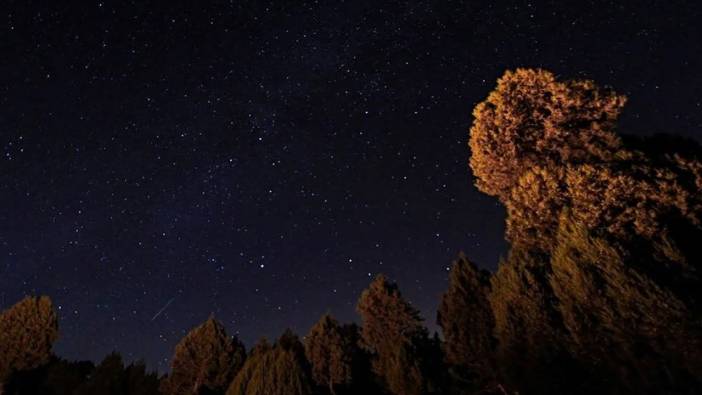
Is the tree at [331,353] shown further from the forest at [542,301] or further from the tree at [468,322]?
the tree at [468,322]

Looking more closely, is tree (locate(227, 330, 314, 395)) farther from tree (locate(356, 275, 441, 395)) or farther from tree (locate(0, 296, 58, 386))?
tree (locate(0, 296, 58, 386))

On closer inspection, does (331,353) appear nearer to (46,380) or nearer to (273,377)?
(273,377)

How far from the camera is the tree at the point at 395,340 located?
84.4 ft

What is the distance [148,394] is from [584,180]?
1278 inches

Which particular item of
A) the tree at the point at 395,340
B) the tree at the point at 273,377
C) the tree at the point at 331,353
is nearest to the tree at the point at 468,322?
the tree at the point at 395,340

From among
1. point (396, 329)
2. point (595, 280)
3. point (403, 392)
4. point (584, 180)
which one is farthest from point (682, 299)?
point (396, 329)

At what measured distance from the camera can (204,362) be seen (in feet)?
114

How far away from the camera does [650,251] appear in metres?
15.9

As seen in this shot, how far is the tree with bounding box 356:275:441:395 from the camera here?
2573cm

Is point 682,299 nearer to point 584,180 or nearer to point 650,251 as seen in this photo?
point 650,251

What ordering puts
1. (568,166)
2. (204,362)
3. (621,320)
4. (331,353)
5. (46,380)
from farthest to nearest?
(204,362), (331,353), (46,380), (568,166), (621,320)

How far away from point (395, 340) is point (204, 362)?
15939 millimetres

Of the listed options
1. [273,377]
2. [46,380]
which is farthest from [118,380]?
[273,377]

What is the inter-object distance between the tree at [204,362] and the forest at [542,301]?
0.23m
